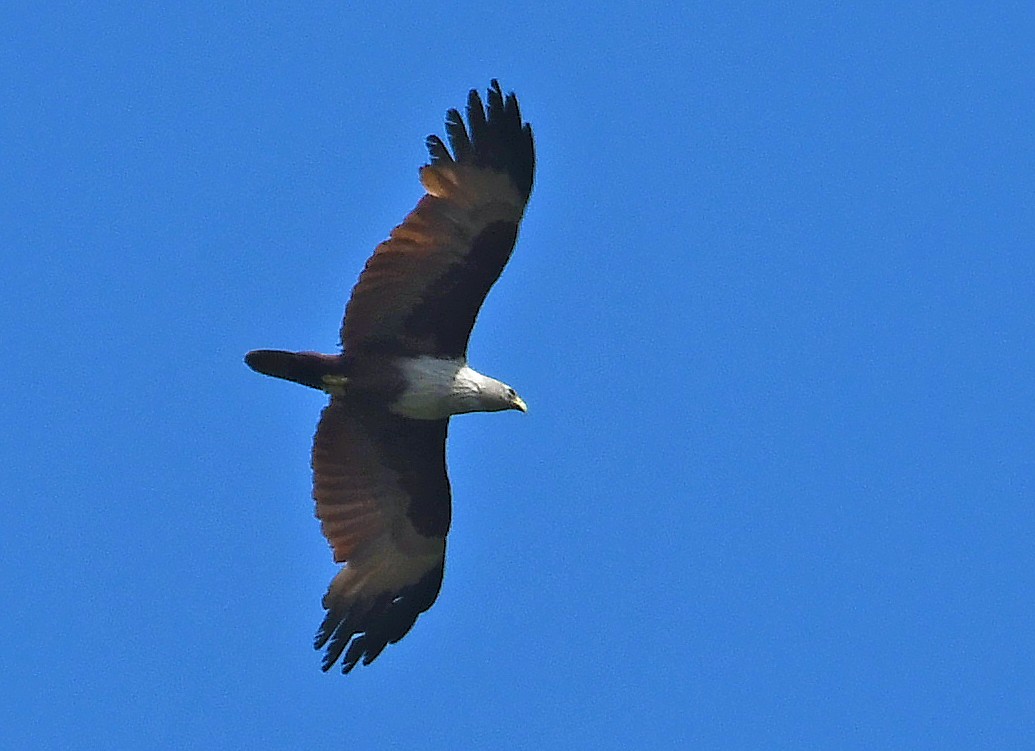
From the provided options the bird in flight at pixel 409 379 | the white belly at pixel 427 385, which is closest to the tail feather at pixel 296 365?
the bird in flight at pixel 409 379

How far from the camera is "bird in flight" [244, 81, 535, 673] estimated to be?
17781mm

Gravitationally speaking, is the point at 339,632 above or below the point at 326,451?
below

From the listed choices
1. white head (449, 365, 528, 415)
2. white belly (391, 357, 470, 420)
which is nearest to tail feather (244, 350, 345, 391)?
white belly (391, 357, 470, 420)

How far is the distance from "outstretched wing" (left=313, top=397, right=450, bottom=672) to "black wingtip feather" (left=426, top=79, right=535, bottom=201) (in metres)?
2.39

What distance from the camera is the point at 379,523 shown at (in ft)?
62.1

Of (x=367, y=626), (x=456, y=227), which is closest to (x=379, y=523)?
(x=367, y=626)

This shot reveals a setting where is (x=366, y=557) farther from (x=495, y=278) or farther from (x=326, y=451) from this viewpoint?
(x=495, y=278)

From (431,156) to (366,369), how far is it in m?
1.88

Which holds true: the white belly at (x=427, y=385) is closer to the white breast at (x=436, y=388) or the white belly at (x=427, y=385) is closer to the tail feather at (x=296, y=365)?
the white breast at (x=436, y=388)

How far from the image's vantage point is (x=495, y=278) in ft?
59.3

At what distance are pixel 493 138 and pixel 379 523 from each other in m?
3.60

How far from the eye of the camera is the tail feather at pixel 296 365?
17.8 metres

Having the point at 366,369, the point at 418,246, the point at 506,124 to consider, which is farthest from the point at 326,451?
the point at 506,124

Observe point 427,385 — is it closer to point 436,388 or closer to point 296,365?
point 436,388
